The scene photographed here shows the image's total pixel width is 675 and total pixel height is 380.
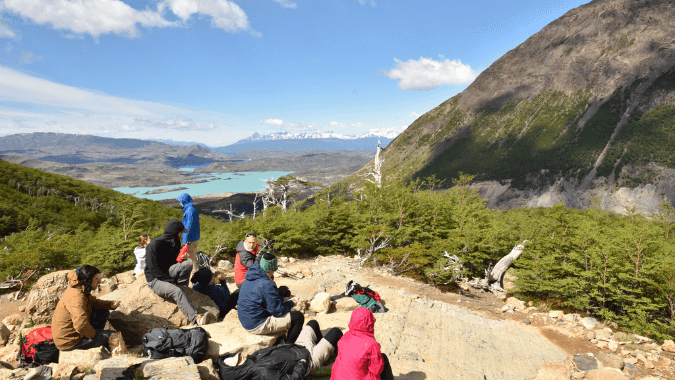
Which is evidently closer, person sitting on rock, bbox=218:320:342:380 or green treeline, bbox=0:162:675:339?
person sitting on rock, bbox=218:320:342:380

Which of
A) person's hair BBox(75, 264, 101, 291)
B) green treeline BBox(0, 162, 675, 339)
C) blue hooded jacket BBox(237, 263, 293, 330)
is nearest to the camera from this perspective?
person's hair BBox(75, 264, 101, 291)

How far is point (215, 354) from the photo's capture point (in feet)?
14.1

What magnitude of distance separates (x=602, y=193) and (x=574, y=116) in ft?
183

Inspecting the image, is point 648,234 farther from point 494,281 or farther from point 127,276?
point 127,276

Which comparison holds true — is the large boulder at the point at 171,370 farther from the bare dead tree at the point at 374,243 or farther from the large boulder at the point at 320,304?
the bare dead tree at the point at 374,243

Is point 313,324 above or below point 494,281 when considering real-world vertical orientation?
above

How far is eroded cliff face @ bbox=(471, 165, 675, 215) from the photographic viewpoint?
8056cm

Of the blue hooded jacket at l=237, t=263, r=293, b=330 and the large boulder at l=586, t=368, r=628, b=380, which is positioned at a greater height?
the blue hooded jacket at l=237, t=263, r=293, b=330

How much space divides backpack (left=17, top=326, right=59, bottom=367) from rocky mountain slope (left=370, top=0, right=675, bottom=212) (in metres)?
99.4

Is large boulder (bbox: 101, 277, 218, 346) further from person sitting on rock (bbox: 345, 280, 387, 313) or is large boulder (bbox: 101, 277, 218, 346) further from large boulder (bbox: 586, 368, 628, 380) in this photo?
large boulder (bbox: 586, 368, 628, 380)

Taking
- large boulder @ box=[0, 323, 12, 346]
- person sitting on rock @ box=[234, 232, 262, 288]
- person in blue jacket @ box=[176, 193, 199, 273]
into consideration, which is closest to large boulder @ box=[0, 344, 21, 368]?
large boulder @ box=[0, 323, 12, 346]

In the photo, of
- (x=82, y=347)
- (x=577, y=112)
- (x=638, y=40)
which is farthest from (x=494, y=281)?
(x=638, y=40)

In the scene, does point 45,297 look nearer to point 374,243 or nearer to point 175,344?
point 175,344

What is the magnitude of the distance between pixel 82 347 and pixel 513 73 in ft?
690
